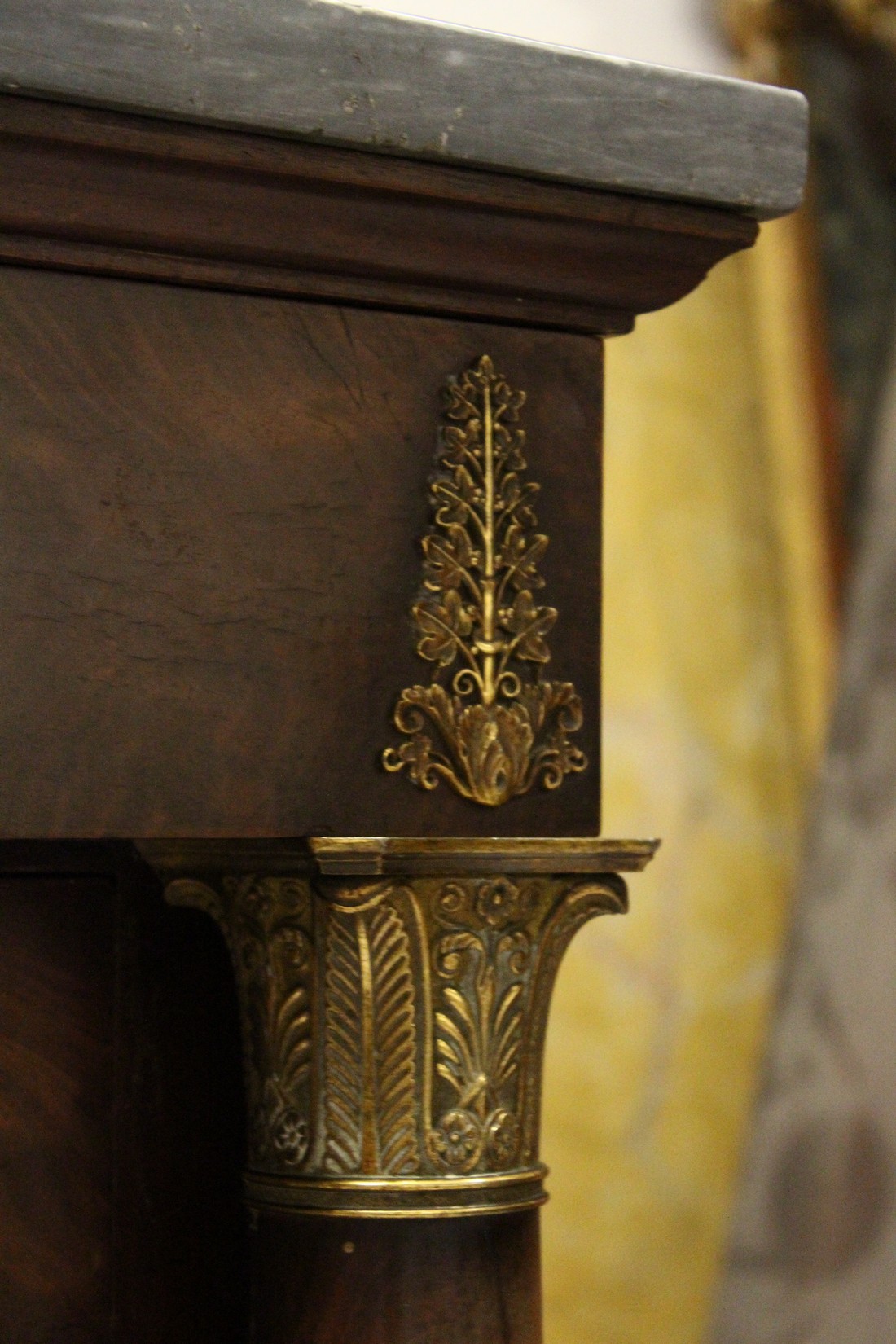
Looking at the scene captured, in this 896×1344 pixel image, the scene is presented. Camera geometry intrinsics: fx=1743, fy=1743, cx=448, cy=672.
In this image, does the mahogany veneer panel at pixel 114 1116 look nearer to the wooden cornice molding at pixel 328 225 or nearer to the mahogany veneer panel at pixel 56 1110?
the mahogany veneer panel at pixel 56 1110

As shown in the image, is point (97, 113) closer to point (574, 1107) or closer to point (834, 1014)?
point (834, 1014)

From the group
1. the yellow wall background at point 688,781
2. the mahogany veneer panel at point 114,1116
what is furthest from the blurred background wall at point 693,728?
the mahogany veneer panel at point 114,1116

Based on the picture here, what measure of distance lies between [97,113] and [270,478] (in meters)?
0.10

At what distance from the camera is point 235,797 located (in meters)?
0.44

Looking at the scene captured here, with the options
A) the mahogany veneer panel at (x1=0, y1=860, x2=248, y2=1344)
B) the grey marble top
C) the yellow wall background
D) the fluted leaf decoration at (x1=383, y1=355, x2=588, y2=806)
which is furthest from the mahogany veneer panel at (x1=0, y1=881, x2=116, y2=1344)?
the yellow wall background

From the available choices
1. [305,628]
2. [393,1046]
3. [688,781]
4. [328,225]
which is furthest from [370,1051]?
[688,781]

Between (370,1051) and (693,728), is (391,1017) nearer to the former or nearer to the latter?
(370,1051)

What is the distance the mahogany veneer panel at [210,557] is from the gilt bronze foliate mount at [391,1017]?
2 centimetres

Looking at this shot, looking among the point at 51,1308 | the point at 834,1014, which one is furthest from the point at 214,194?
the point at 834,1014

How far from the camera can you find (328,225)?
45 centimetres

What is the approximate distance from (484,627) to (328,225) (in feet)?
0.38

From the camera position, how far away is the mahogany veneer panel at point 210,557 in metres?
0.42

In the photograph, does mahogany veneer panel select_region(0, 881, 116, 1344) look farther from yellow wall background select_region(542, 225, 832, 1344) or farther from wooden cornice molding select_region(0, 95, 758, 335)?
yellow wall background select_region(542, 225, 832, 1344)

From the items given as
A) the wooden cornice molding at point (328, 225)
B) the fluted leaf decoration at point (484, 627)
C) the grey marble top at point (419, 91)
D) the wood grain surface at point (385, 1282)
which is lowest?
the wood grain surface at point (385, 1282)
